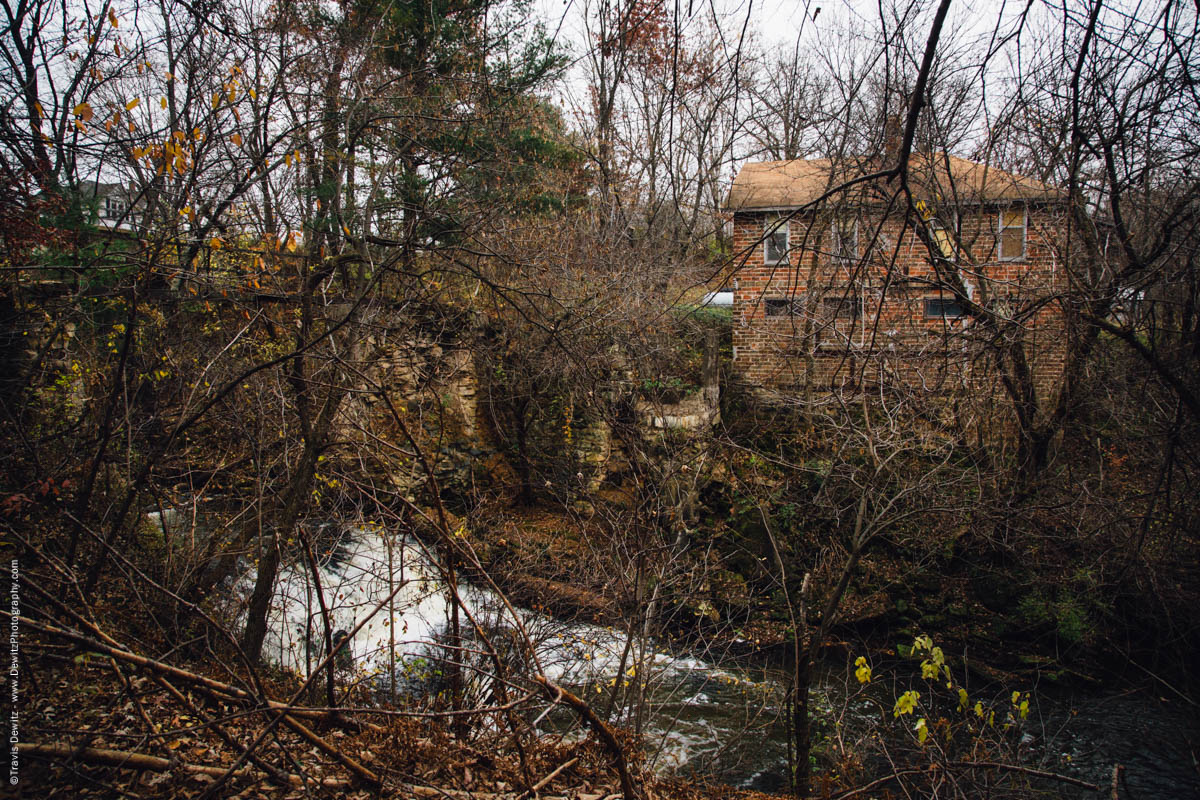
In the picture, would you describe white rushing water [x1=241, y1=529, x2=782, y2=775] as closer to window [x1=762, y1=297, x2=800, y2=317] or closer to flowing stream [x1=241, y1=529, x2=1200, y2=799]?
flowing stream [x1=241, y1=529, x2=1200, y2=799]

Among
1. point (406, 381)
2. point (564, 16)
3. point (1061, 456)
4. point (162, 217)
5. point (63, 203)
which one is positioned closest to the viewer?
point (564, 16)

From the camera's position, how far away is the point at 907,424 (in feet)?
21.7

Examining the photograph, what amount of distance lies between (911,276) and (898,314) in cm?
693

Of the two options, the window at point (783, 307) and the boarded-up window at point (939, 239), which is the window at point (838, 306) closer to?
the window at point (783, 307)

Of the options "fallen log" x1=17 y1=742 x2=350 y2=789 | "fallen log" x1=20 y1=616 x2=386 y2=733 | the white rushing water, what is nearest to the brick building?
"fallen log" x1=20 y1=616 x2=386 y2=733

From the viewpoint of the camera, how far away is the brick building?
357 centimetres

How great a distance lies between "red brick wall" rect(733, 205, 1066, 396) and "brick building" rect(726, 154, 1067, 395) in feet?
0.12

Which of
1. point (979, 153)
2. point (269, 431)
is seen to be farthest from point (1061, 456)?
point (269, 431)

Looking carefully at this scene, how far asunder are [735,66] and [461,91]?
20.8ft

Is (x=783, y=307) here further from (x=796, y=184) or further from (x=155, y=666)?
(x=796, y=184)

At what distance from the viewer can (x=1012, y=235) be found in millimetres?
10211

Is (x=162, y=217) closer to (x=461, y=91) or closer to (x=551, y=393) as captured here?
(x=461, y=91)

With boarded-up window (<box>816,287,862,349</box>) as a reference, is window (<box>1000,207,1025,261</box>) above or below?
above

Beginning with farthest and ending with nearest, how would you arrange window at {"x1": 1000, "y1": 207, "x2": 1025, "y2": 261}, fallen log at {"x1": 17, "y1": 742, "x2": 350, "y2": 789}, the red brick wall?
window at {"x1": 1000, "y1": 207, "x2": 1025, "y2": 261}, the red brick wall, fallen log at {"x1": 17, "y1": 742, "x2": 350, "y2": 789}
